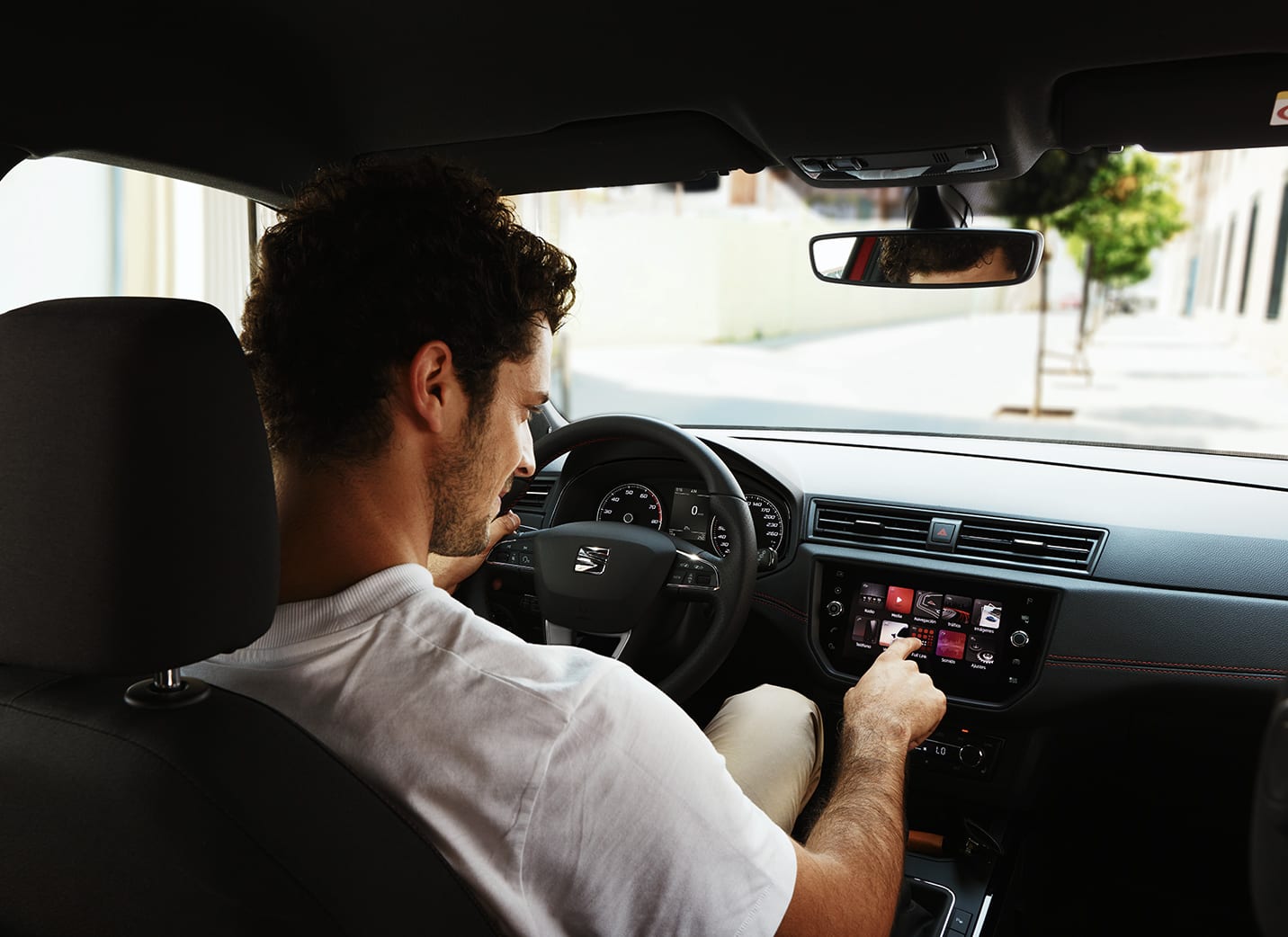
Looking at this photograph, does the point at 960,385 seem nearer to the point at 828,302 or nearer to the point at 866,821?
the point at 828,302

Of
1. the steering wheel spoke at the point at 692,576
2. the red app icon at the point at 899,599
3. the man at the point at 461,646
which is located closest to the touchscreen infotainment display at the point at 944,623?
the red app icon at the point at 899,599

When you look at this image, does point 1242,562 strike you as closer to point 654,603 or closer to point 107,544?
point 654,603

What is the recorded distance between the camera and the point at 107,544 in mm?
973

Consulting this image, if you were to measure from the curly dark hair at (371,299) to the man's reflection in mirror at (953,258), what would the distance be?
4.42 feet

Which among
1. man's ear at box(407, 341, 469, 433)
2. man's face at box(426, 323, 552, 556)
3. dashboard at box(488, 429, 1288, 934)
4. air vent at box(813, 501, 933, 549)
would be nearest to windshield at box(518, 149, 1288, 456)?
dashboard at box(488, 429, 1288, 934)

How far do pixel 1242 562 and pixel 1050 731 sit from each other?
0.58 m

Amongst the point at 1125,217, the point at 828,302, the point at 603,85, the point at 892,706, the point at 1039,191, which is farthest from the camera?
the point at 828,302

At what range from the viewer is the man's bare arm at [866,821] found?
1330mm

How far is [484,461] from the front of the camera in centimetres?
142

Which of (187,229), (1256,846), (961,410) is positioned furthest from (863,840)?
(961,410)

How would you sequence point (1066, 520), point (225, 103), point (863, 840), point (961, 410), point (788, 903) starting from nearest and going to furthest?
point (788, 903) → point (863, 840) → point (225, 103) → point (1066, 520) → point (961, 410)

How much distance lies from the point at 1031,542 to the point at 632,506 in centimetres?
96

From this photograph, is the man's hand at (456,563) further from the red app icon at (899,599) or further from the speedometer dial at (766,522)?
the red app icon at (899,599)

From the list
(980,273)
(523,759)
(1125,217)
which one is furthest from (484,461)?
(1125,217)
